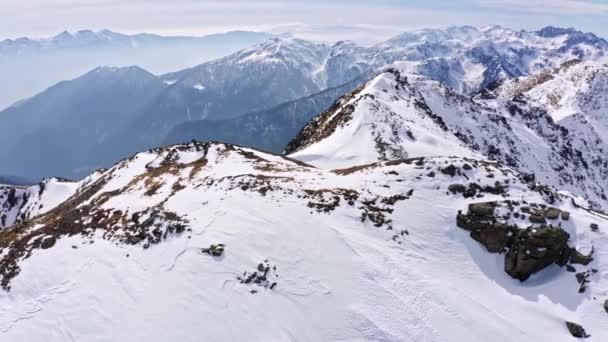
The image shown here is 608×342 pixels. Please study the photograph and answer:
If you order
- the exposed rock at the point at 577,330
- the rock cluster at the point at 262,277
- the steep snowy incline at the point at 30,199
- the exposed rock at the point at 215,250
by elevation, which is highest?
the exposed rock at the point at 215,250

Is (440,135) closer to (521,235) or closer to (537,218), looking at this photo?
(537,218)

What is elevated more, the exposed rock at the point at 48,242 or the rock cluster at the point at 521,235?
the rock cluster at the point at 521,235

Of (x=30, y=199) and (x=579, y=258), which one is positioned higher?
(x=579, y=258)

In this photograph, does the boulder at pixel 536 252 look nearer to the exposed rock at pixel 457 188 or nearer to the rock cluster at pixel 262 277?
the exposed rock at pixel 457 188

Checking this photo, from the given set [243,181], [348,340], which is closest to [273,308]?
[348,340]

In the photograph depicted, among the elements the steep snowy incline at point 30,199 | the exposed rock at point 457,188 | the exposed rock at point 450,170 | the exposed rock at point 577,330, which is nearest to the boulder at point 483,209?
the exposed rock at point 457,188

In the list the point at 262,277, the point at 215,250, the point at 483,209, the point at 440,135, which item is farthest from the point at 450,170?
the point at 440,135

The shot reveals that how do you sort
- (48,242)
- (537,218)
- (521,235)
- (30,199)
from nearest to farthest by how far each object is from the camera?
(521,235) → (537,218) → (48,242) → (30,199)
